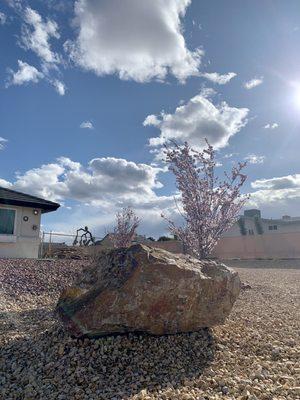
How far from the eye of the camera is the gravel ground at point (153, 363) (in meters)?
3.13

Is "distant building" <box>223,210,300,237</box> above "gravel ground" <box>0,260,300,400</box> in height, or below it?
above

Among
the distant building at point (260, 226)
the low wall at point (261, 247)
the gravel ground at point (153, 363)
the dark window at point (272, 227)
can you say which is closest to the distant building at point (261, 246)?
the low wall at point (261, 247)

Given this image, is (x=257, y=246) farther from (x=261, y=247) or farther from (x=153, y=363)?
(x=153, y=363)

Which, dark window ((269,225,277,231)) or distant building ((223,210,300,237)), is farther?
dark window ((269,225,277,231))

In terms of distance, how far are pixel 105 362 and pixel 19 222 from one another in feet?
37.3

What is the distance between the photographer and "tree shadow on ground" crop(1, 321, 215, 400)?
10.4ft

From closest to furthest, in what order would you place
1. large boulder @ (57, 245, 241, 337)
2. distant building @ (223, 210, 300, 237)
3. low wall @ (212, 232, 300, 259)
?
1. large boulder @ (57, 245, 241, 337)
2. low wall @ (212, 232, 300, 259)
3. distant building @ (223, 210, 300, 237)

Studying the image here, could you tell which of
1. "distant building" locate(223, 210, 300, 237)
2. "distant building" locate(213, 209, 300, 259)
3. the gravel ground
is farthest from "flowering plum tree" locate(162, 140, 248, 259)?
"distant building" locate(223, 210, 300, 237)

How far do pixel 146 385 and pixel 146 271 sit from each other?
112 cm

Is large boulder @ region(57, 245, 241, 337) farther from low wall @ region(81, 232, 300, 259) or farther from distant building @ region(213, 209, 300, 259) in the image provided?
low wall @ region(81, 232, 300, 259)

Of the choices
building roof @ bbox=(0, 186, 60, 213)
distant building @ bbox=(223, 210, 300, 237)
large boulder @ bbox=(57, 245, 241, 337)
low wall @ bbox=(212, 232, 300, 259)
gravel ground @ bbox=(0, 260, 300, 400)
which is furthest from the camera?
distant building @ bbox=(223, 210, 300, 237)

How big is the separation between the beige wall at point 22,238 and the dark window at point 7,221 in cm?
12

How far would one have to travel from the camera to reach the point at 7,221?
13609 mm

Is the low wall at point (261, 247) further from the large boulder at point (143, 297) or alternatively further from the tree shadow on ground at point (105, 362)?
the tree shadow on ground at point (105, 362)
